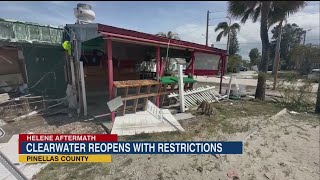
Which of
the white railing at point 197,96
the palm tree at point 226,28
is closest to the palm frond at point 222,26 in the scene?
the palm tree at point 226,28

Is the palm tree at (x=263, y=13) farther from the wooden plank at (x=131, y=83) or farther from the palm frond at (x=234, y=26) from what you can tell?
the palm frond at (x=234, y=26)

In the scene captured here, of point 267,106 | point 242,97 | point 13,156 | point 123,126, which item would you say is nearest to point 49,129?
point 13,156

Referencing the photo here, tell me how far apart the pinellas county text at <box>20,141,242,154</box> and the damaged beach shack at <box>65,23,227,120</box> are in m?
1.84

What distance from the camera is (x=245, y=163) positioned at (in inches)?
168

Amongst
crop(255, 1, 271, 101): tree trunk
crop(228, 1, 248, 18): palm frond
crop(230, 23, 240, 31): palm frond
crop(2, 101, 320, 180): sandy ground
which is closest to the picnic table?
crop(2, 101, 320, 180): sandy ground

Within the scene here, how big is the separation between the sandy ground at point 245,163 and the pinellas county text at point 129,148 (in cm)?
21

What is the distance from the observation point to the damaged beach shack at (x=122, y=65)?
247 inches

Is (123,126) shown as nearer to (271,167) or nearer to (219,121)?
(219,121)

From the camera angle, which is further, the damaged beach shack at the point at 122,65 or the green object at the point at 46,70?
the green object at the point at 46,70

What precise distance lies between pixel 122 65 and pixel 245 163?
335 inches

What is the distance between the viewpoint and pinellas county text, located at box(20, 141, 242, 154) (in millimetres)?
4383

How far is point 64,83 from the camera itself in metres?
8.75

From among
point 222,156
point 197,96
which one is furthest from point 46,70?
point 222,156

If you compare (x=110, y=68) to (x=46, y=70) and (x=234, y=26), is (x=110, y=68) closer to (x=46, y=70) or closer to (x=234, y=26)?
(x=46, y=70)
